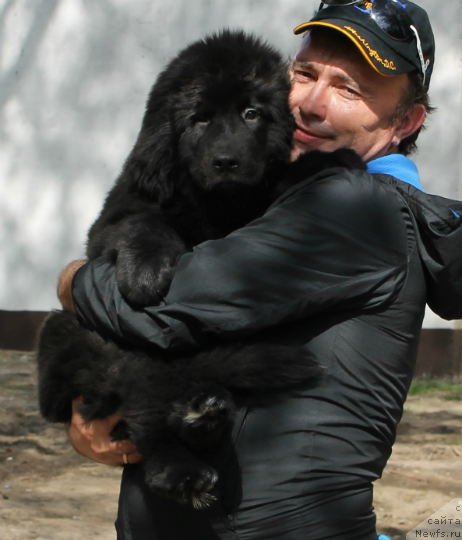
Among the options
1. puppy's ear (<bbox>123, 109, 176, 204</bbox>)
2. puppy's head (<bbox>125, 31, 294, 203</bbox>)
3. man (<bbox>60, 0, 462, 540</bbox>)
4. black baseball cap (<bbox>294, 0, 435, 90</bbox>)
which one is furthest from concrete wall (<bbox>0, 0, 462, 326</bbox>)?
man (<bbox>60, 0, 462, 540</bbox>)

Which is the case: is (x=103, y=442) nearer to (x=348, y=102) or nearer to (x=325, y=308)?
(x=325, y=308)

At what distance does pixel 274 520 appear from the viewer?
1.57 metres

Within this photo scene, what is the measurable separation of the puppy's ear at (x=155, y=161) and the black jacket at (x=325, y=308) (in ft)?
2.08

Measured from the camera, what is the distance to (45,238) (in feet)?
20.1

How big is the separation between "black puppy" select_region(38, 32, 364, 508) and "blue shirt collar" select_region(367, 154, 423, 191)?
0.06 metres

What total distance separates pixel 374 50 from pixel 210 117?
63 centimetres

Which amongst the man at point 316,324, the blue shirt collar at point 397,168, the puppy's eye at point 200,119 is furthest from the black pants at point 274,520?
the puppy's eye at point 200,119

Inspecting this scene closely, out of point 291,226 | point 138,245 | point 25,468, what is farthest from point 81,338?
point 25,468

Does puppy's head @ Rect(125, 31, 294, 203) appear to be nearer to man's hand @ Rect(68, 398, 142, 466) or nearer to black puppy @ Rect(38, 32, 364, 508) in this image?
black puppy @ Rect(38, 32, 364, 508)

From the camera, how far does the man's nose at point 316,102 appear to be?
213 centimetres

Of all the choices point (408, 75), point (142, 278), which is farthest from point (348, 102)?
point (142, 278)

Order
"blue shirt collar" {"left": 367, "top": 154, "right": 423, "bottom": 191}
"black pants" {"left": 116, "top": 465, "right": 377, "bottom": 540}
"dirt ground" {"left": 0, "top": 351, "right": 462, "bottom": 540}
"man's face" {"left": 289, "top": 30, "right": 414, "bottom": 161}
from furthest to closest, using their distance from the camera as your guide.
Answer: "dirt ground" {"left": 0, "top": 351, "right": 462, "bottom": 540}
"man's face" {"left": 289, "top": 30, "right": 414, "bottom": 161}
"blue shirt collar" {"left": 367, "top": 154, "right": 423, "bottom": 191}
"black pants" {"left": 116, "top": 465, "right": 377, "bottom": 540}

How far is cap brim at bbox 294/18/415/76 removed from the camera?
1.94m

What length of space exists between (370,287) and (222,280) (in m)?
0.35
